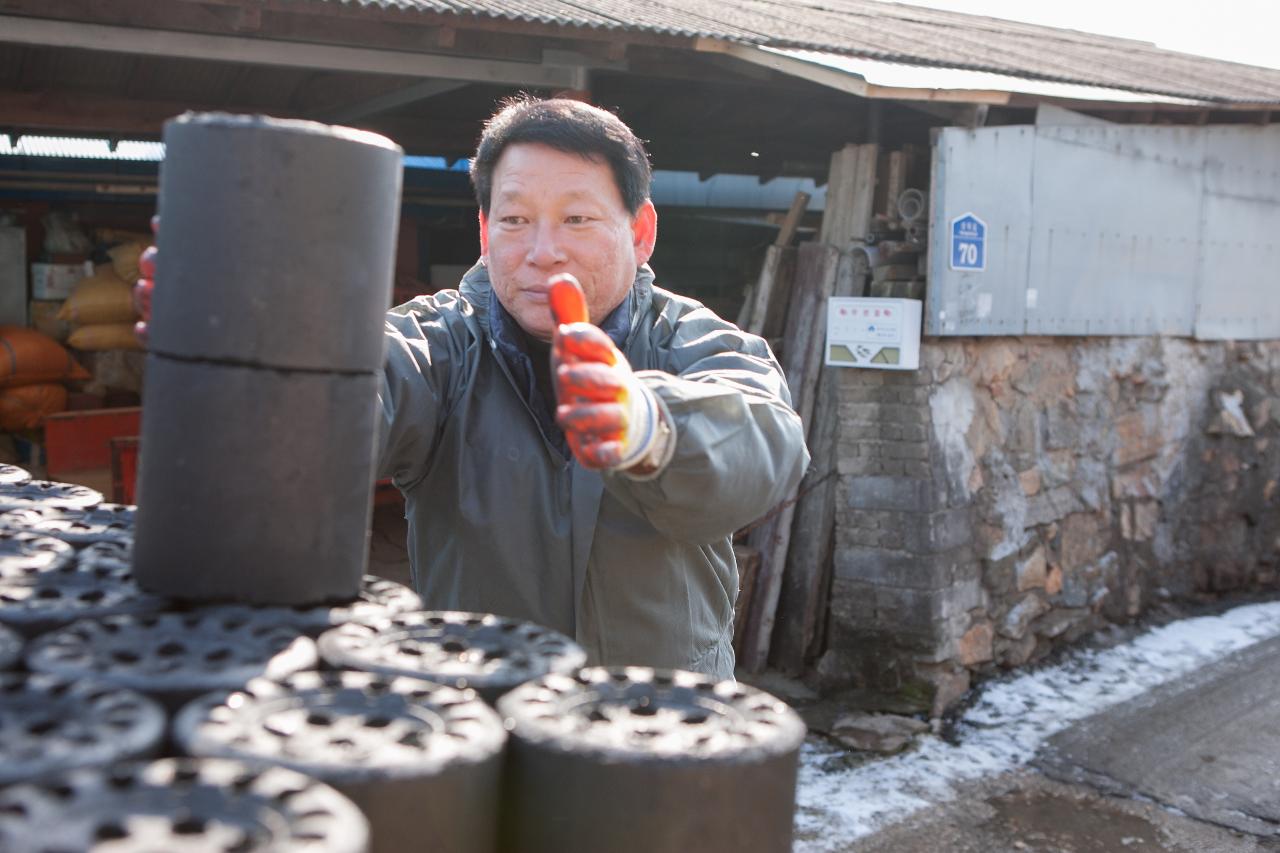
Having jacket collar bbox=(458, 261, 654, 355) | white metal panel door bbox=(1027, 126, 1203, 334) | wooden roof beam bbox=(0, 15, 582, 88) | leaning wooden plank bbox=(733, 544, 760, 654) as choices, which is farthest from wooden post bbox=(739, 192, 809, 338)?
jacket collar bbox=(458, 261, 654, 355)

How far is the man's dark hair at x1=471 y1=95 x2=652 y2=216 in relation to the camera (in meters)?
2.27

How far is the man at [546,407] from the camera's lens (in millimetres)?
2277

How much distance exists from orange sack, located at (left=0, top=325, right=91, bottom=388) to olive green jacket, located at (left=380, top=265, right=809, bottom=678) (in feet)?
21.9

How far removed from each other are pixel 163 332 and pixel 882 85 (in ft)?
14.4

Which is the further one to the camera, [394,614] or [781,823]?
[394,614]

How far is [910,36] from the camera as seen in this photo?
7.92m

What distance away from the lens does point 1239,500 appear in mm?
8352

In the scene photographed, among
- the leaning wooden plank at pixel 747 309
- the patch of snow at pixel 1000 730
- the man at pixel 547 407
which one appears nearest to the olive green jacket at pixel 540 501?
the man at pixel 547 407

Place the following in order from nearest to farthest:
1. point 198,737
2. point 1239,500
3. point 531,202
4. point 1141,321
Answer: point 198,737
point 531,202
point 1141,321
point 1239,500

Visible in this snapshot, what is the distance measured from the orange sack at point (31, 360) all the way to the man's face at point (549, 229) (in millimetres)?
6914

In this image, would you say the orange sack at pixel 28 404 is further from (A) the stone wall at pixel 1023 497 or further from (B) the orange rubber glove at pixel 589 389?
(B) the orange rubber glove at pixel 589 389

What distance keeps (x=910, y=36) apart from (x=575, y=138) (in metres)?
6.27

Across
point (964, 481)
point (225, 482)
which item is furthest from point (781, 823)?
point (964, 481)

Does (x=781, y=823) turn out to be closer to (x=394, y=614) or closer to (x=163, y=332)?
(x=394, y=614)
